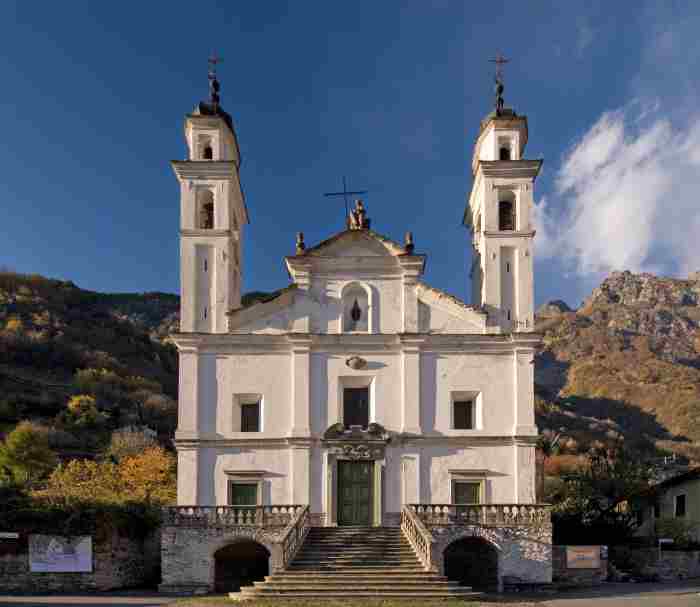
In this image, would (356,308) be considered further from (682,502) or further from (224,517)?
(682,502)

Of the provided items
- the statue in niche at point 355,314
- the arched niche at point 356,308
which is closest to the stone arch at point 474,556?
the arched niche at point 356,308

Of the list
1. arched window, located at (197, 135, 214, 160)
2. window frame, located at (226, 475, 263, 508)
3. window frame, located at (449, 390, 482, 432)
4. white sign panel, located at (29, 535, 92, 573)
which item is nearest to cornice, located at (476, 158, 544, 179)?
window frame, located at (449, 390, 482, 432)

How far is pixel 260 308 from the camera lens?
29.1m

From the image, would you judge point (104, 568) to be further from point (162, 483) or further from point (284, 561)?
point (162, 483)

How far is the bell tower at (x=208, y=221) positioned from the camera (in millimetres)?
29062

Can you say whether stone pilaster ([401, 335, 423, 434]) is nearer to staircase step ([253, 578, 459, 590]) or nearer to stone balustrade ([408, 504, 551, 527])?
stone balustrade ([408, 504, 551, 527])

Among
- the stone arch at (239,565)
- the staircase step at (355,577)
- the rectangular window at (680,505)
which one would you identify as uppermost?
the rectangular window at (680,505)

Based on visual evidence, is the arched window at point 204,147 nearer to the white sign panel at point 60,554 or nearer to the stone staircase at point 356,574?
the white sign panel at point 60,554

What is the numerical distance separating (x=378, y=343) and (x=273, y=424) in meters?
4.32

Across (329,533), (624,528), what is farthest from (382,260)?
(624,528)

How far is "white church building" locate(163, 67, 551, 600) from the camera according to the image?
91.8 ft

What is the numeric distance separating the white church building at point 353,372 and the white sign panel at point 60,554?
342cm

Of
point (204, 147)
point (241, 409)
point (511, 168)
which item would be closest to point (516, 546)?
point (241, 409)

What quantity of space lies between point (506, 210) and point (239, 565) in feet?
48.7
